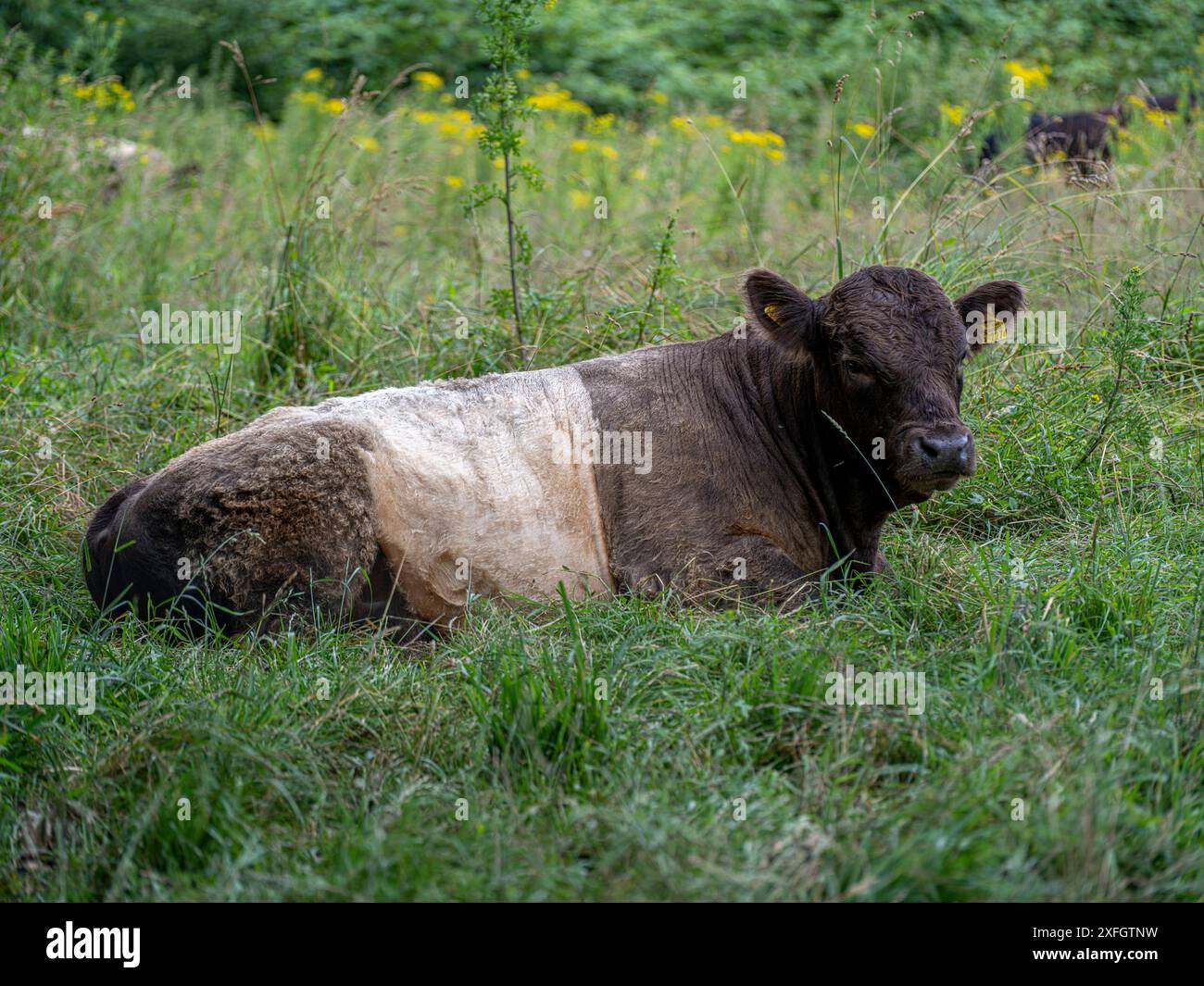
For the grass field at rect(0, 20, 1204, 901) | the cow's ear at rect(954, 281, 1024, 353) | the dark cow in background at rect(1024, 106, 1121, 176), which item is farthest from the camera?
the dark cow in background at rect(1024, 106, 1121, 176)

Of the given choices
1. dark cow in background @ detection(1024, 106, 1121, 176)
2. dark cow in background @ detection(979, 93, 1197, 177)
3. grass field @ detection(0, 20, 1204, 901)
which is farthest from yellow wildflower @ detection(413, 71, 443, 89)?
dark cow in background @ detection(1024, 106, 1121, 176)

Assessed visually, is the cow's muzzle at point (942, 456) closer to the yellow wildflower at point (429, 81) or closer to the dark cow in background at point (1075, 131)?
the dark cow in background at point (1075, 131)

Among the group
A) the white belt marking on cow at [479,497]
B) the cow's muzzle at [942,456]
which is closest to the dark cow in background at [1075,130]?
the cow's muzzle at [942,456]

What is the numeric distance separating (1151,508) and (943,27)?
11.9 meters

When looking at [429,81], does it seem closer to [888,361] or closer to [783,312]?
[783,312]

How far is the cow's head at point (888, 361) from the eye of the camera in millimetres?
4559

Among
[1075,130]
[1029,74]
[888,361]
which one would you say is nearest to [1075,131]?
[1075,130]

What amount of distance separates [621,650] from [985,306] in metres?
2.43

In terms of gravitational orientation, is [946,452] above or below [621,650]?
above

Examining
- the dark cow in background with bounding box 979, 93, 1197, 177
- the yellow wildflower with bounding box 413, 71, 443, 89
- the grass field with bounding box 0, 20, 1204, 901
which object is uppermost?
the yellow wildflower with bounding box 413, 71, 443, 89

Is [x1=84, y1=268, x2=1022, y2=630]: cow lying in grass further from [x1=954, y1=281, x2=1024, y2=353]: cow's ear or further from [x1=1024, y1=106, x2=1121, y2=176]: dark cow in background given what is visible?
[x1=1024, y1=106, x2=1121, y2=176]: dark cow in background

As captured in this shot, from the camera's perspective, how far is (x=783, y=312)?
16.5ft

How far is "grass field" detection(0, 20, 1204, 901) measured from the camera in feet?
10.1

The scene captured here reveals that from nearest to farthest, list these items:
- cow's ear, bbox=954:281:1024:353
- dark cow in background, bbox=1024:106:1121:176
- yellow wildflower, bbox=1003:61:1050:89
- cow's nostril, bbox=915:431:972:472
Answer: cow's nostril, bbox=915:431:972:472
cow's ear, bbox=954:281:1024:353
dark cow in background, bbox=1024:106:1121:176
yellow wildflower, bbox=1003:61:1050:89
